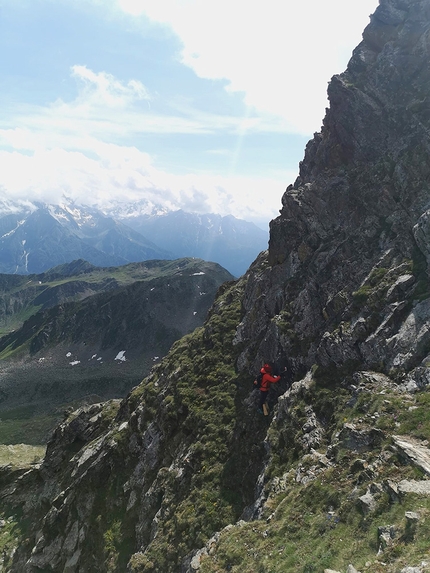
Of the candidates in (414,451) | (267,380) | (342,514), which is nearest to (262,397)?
(267,380)

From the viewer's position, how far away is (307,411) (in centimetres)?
2623

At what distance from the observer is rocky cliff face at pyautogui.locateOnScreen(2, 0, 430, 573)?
1730 cm

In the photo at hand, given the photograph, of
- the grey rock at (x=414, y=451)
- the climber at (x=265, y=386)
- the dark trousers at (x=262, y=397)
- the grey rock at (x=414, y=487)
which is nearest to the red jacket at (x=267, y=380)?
the climber at (x=265, y=386)

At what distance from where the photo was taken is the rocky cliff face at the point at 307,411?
17.3m

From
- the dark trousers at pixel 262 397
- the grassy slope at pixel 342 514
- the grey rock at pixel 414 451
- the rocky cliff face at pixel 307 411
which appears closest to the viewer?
the grassy slope at pixel 342 514

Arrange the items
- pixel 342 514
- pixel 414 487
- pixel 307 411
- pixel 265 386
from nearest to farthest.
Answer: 1. pixel 414 487
2. pixel 342 514
3. pixel 307 411
4. pixel 265 386

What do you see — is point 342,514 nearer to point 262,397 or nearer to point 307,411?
point 307,411

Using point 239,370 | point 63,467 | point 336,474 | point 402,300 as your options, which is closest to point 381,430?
A: point 336,474

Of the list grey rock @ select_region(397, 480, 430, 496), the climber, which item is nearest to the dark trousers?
the climber

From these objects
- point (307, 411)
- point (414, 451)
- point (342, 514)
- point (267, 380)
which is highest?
point (414, 451)

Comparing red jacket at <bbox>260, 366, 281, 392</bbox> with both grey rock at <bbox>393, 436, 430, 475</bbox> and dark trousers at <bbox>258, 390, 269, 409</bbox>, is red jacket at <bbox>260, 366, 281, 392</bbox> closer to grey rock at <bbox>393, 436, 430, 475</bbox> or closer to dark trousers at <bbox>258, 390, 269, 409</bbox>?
dark trousers at <bbox>258, 390, 269, 409</bbox>

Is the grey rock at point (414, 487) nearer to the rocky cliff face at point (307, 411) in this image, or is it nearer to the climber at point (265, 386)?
the rocky cliff face at point (307, 411)

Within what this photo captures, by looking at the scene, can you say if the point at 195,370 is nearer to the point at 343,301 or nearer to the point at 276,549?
the point at 343,301

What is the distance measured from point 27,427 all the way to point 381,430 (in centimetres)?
12717
